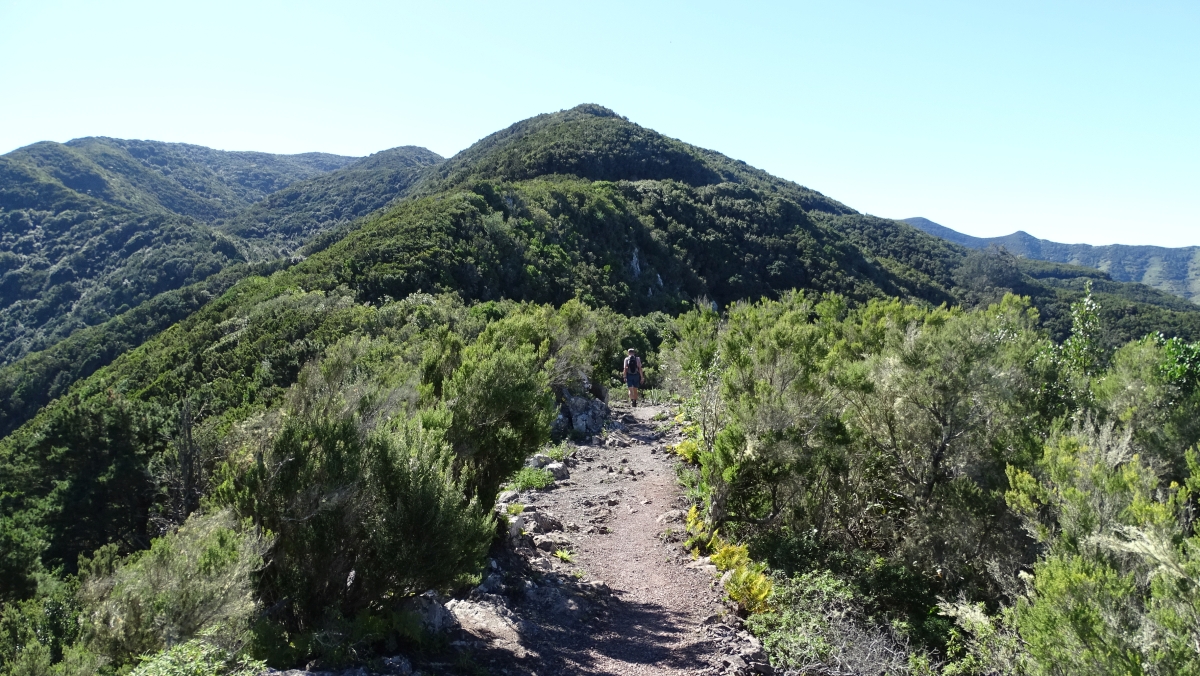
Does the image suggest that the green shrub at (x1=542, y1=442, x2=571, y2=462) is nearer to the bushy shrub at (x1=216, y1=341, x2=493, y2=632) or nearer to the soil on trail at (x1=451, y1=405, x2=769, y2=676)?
the soil on trail at (x1=451, y1=405, x2=769, y2=676)

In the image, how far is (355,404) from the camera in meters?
9.23

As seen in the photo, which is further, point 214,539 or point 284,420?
point 284,420

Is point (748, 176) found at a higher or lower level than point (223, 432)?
higher

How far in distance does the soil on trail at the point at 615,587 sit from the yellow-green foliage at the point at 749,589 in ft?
0.78

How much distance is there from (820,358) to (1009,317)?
554 centimetres

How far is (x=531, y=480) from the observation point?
40.1 feet

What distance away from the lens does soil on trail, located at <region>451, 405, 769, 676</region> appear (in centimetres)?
654

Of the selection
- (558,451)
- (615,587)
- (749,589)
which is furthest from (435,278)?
(749,589)

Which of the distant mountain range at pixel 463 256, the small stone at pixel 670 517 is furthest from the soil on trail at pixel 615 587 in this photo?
the distant mountain range at pixel 463 256

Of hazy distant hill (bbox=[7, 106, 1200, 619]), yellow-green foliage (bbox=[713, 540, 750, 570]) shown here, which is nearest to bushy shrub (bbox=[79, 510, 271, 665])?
hazy distant hill (bbox=[7, 106, 1200, 619])

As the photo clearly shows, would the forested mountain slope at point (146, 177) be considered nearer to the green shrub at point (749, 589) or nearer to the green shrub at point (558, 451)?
the green shrub at point (558, 451)

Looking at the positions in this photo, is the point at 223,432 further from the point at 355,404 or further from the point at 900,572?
the point at 900,572

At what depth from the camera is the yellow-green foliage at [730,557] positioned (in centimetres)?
866

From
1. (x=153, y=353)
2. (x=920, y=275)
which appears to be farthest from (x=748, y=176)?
(x=153, y=353)
